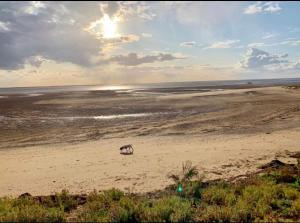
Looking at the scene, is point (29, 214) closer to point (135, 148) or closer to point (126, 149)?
point (126, 149)

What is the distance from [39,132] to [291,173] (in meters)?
18.1

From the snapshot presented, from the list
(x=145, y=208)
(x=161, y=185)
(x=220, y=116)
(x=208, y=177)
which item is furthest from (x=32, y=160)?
(x=220, y=116)

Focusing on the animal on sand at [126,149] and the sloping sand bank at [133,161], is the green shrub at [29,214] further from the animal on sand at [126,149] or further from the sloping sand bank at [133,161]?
the animal on sand at [126,149]

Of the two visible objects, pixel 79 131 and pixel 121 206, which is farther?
pixel 79 131

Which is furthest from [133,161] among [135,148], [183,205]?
[183,205]

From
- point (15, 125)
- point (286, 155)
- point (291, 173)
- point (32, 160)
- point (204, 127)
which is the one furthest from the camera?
point (15, 125)

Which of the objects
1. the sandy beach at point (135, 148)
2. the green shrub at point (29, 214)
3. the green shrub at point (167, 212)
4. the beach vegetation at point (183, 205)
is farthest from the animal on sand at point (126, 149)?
the green shrub at point (167, 212)

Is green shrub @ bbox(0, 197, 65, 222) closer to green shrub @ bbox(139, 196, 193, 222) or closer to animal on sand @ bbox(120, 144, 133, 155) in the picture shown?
green shrub @ bbox(139, 196, 193, 222)

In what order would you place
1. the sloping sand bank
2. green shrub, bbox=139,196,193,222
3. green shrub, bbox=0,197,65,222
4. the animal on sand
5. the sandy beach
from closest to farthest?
green shrub, bbox=139,196,193,222
green shrub, bbox=0,197,65,222
the sloping sand bank
the sandy beach
the animal on sand

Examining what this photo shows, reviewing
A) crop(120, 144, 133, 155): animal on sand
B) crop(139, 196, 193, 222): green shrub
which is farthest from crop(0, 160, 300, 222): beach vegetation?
crop(120, 144, 133, 155): animal on sand

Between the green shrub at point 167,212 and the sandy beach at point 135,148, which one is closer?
the green shrub at point 167,212

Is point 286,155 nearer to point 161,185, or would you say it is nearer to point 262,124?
point 161,185

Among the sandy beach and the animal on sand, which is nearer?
the sandy beach

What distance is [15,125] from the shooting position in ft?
91.0
